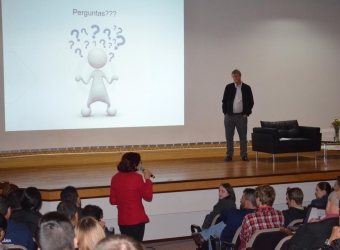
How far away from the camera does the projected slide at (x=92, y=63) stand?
8.77 meters

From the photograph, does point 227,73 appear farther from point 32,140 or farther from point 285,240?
point 285,240

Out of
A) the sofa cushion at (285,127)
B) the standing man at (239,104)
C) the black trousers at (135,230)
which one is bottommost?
the black trousers at (135,230)

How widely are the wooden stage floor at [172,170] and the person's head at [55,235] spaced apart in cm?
408

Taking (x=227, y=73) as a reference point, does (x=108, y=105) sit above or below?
below

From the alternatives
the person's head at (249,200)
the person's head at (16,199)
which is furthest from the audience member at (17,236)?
the person's head at (249,200)

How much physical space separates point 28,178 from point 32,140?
4.75 feet

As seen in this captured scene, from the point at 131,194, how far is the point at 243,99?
419 cm

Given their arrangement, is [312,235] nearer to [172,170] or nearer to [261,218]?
[261,218]

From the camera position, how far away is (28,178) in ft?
25.0

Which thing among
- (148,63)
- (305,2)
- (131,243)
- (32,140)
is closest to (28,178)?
(32,140)

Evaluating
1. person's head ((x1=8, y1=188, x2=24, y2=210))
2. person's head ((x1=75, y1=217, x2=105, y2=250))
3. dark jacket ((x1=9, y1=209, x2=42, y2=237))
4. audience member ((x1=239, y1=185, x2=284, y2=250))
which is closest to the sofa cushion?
audience member ((x1=239, y1=185, x2=284, y2=250))

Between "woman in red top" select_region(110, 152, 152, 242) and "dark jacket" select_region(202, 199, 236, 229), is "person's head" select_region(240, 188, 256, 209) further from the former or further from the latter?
"woman in red top" select_region(110, 152, 152, 242)

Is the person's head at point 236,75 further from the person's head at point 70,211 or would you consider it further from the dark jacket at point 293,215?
the person's head at point 70,211

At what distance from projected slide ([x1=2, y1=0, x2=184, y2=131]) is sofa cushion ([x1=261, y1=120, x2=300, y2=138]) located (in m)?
1.67
